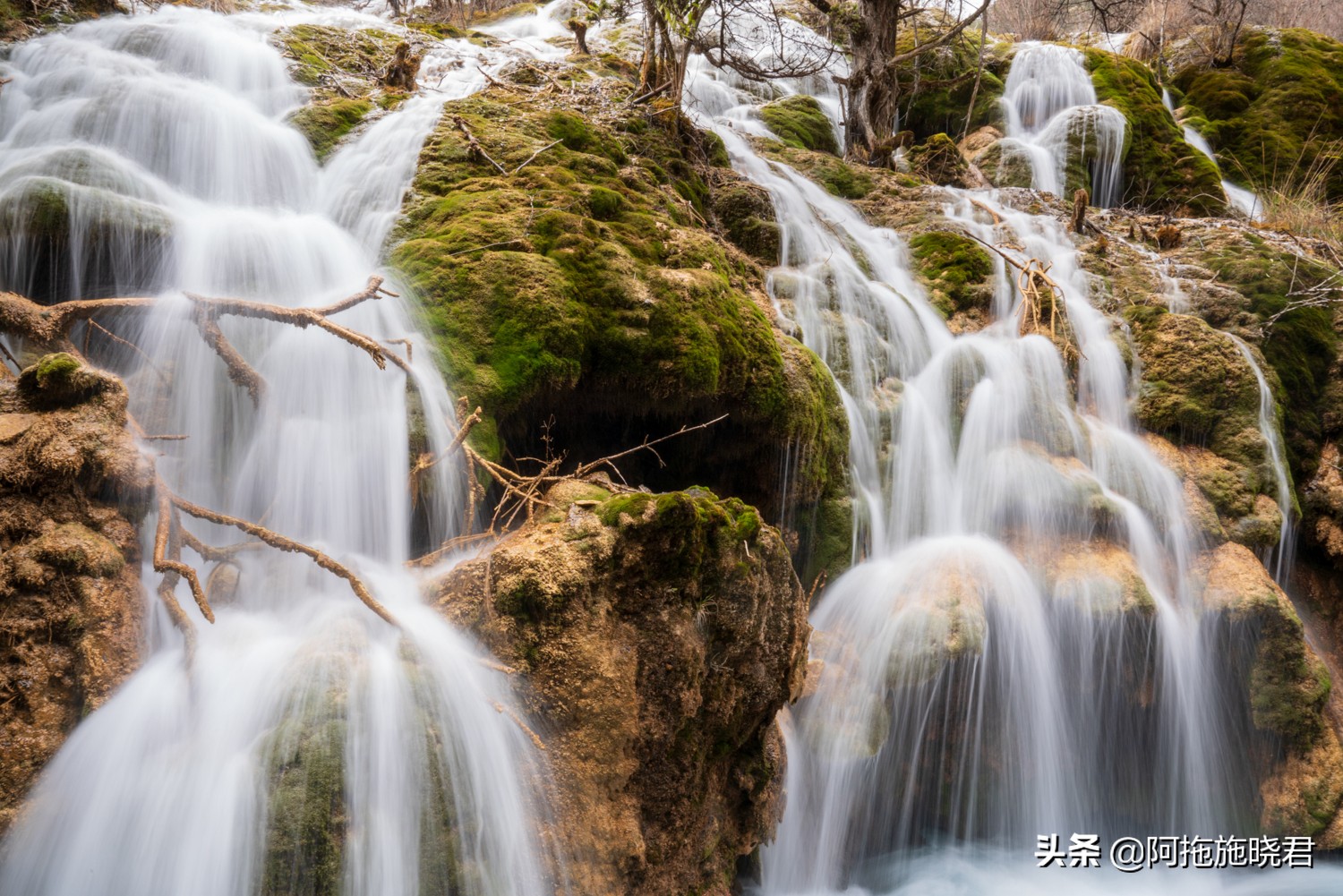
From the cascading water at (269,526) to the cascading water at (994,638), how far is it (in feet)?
7.39

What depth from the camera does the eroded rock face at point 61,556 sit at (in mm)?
2494

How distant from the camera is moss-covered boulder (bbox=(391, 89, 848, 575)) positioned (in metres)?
4.16

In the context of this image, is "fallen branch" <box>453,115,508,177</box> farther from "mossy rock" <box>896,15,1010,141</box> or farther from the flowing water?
"mossy rock" <box>896,15,1010,141</box>

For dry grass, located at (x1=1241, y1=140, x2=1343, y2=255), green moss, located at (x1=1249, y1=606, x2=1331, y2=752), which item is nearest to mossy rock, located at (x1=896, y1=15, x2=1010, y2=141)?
dry grass, located at (x1=1241, y1=140, x2=1343, y2=255)

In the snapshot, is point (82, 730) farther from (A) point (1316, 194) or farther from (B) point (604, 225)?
(A) point (1316, 194)

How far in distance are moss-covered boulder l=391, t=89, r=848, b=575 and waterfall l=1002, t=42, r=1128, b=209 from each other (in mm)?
7491

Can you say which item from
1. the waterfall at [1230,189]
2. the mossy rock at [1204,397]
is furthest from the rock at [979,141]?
the mossy rock at [1204,397]

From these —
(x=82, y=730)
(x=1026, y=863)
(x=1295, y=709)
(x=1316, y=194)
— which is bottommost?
(x=1026, y=863)

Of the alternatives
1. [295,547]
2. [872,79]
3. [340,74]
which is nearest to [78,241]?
[295,547]

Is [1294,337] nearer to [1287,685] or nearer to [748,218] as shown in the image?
[1287,685]

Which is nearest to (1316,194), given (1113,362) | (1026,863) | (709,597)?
(1113,362)

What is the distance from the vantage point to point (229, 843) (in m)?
2.35

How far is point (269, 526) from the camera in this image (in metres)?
3.53

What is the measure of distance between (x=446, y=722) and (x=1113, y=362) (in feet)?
19.2
